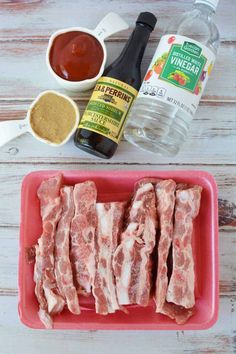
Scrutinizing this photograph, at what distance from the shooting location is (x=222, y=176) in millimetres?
1262

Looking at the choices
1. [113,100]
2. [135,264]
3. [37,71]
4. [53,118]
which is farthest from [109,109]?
[135,264]

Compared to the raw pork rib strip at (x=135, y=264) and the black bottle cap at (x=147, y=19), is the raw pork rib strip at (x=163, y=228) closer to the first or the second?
the raw pork rib strip at (x=135, y=264)

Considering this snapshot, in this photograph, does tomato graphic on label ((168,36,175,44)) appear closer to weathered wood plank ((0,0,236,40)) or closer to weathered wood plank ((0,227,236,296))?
weathered wood plank ((0,0,236,40))

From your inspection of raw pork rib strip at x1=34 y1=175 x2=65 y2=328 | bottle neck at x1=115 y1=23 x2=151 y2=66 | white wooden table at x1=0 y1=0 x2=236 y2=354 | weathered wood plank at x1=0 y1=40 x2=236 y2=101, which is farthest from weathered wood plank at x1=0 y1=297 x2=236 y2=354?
bottle neck at x1=115 y1=23 x2=151 y2=66

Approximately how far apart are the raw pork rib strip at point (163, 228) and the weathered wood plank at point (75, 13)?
419 millimetres

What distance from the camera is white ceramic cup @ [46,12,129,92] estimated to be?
1.20 m

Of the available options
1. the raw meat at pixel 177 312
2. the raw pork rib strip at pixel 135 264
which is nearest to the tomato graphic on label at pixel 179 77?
the raw pork rib strip at pixel 135 264

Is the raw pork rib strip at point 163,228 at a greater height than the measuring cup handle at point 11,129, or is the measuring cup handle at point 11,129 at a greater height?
the measuring cup handle at point 11,129

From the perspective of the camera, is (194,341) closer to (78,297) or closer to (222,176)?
(78,297)

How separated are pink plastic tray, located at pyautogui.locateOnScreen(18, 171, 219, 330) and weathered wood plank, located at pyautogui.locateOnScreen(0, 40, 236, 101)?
226mm

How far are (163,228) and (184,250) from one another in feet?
0.22

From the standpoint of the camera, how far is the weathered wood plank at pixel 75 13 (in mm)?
1300

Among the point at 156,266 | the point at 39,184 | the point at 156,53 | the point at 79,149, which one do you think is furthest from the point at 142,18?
the point at 156,266

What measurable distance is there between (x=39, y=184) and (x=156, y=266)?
32 centimetres
